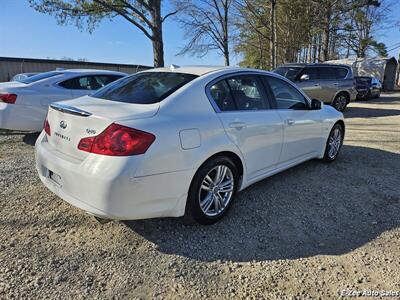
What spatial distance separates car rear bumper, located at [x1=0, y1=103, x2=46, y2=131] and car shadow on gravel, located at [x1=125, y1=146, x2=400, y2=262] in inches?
153

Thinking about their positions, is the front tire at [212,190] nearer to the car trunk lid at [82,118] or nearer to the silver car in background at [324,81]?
the car trunk lid at [82,118]

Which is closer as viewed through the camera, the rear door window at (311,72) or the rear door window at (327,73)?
the rear door window at (311,72)

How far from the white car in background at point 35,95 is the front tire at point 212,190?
13.9 feet

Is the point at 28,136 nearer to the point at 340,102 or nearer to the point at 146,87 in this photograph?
the point at 146,87

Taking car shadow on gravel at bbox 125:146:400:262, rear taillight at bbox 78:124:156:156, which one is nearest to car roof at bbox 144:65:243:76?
rear taillight at bbox 78:124:156:156

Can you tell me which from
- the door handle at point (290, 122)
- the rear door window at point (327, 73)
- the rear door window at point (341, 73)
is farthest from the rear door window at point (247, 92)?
the rear door window at point (341, 73)

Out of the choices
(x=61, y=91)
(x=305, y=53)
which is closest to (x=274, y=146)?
(x=61, y=91)

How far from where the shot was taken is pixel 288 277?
2.44m

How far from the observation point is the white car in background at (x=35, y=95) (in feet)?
18.8

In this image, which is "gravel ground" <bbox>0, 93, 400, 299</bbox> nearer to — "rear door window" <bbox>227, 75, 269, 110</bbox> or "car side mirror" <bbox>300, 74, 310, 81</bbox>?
"rear door window" <bbox>227, 75, 269, 110</bbox>

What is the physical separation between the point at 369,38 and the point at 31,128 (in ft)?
146

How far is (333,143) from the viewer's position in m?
5.13

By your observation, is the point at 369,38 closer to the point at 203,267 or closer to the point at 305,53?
the point at 305,53

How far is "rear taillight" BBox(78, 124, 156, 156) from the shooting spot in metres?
2.42
